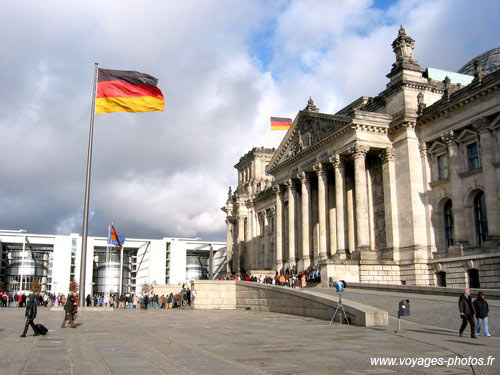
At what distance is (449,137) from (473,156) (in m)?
2.44

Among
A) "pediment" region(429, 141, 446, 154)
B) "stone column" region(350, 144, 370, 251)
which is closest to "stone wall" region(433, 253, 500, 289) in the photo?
"stone column" region(350, 144, 370, 251)

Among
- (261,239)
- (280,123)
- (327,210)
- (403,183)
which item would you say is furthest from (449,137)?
(261,239)

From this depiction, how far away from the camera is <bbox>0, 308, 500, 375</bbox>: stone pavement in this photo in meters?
10.8

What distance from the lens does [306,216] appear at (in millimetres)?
52750

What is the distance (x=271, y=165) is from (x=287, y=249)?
992 centimetres

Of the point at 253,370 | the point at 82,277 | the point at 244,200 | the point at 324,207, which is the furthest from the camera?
the point at 244,200

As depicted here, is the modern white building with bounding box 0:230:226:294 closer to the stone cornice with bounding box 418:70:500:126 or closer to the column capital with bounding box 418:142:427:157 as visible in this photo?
the column capital with bounding box 418:142:427:157

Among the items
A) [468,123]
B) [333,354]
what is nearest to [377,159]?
[468,123]

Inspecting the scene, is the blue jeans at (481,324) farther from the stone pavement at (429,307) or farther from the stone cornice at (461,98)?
the stone cornice at (461,98)

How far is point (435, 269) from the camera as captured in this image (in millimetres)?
40531

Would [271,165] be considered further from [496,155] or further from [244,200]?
[496,155]

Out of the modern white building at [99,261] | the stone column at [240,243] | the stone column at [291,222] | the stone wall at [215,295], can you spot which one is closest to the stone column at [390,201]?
the stone column at [291,222]

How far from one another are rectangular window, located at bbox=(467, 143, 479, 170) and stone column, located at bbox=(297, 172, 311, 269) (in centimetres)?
1754

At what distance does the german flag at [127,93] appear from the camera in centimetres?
2822
